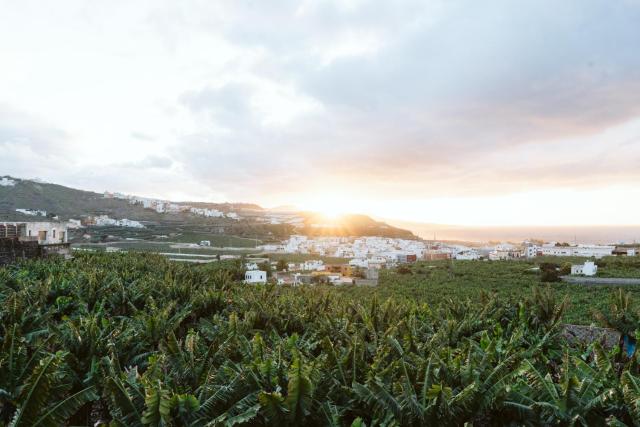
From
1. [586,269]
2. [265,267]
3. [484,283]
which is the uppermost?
[586,269]

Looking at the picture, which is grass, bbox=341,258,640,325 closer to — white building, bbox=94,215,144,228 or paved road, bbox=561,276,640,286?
paved road, bbox=561,276,640,286

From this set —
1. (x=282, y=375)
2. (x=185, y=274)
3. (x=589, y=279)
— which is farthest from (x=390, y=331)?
(x=589, y=279)

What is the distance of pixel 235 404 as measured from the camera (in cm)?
412

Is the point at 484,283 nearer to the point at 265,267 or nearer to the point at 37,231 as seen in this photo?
the point at 265,267

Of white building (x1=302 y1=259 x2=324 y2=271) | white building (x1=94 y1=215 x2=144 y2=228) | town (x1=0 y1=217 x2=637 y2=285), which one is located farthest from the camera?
white building (x1=94 y1=215 x2=144 y2=228)

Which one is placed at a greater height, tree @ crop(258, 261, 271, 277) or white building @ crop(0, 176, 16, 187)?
white building @ crop(0, 176, 16, 187)

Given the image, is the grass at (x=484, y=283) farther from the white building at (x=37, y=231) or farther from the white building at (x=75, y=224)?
the white building at (x=75, y=224)

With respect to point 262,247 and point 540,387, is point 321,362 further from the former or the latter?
point 262,247

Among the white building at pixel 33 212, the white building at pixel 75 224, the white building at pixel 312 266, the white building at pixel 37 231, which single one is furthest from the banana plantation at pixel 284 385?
the white building at pixel 33 212

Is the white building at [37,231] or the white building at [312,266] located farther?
the white building at [312,266]

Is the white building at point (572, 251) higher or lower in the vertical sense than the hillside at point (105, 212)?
lower

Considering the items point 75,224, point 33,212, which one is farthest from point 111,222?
point 33,212

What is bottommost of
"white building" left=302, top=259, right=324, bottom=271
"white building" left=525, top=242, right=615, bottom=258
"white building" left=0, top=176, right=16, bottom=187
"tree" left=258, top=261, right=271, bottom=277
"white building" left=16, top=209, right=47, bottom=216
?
"white building" left=302, top=259, right=324, bottom=271

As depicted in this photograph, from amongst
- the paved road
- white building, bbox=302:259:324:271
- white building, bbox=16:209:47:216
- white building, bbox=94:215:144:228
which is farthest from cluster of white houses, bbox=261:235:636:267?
white building, bbox=16:209:47:216
